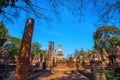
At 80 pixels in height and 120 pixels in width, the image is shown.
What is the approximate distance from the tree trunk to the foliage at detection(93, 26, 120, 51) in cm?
4493

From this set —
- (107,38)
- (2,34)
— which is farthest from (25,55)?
(107,38)

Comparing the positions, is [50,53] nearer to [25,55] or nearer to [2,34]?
[25,55]

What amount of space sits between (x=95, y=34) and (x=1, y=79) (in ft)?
145

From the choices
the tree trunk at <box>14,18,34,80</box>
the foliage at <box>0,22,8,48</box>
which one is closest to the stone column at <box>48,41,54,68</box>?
the tree trunk at <box>14,18,34,80</box>

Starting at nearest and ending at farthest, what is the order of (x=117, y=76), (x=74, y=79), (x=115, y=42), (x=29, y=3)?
(x=29, y=3)
(x=74, y=79)
(x=117, y=76)
(x=115, y=42)

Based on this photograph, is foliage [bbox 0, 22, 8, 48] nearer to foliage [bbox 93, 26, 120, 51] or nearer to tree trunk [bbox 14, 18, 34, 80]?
foliage [bbox 93, 26, 120, 51]

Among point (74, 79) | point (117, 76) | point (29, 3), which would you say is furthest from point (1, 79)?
point (117, 76)

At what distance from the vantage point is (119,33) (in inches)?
2089

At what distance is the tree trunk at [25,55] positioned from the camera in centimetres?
739

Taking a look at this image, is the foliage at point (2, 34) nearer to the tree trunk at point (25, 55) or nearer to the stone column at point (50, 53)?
the stone column at point (50, 53)

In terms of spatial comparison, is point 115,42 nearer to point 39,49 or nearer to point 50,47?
point 50,47

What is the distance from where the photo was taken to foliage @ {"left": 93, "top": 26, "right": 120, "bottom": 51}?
5170 cm

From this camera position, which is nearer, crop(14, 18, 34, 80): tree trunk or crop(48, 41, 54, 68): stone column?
crop(14, 18, 34, 80): tree trunk

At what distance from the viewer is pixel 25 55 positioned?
7.58 m
